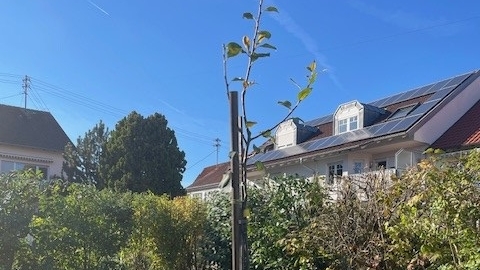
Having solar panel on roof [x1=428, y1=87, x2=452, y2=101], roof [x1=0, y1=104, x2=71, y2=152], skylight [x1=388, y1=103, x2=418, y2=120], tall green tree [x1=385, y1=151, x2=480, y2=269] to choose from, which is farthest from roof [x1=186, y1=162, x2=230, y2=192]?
tall green tree [x1=385, y1=151, x2=480, y2=269]

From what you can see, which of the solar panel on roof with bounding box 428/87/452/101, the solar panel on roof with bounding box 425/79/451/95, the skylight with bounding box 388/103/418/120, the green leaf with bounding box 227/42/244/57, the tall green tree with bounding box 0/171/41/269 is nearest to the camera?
the green leaf with bounding box 227/42/244/57

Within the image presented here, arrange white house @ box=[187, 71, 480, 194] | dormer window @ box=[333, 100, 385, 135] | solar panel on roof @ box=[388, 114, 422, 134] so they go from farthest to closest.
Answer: dormer window @ box=[333, 100, 385, 135] < solar panel on roof @ box=[388, 114, 422, 134] < white house @ box=[187, 71, 480, 194]

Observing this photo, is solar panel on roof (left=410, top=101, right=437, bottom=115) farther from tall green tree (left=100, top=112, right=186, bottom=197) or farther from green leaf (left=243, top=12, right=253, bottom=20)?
green leaf (left=243, top=12, right=253, bottom=20)

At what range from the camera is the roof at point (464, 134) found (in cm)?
1758

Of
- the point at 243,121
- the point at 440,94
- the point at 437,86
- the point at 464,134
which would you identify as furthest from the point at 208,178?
the point at 243,121

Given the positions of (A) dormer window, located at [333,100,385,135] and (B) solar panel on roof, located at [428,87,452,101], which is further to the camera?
(A) dormer window, located at [333,100,385,135]

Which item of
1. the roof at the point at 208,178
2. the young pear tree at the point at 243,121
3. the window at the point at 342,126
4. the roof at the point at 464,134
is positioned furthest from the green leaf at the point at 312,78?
the roof at the point at 208,178

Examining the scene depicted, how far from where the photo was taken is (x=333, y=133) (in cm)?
2431

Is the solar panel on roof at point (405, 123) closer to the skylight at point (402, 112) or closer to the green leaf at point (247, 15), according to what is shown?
the skylight at point (402, 112)

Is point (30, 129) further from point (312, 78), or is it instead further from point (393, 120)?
point (312, 78)

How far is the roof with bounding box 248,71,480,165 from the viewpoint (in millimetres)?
19359

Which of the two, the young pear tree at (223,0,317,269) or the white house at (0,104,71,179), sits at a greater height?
the white house at (0,104,71,179)

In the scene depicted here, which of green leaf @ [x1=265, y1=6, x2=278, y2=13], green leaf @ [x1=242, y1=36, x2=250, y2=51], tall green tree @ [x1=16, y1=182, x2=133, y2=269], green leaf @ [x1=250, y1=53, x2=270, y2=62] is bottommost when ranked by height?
tall green tree @ [x1=16, y1=182, x2=133, y2=269]

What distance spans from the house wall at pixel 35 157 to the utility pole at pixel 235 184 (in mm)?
29963
